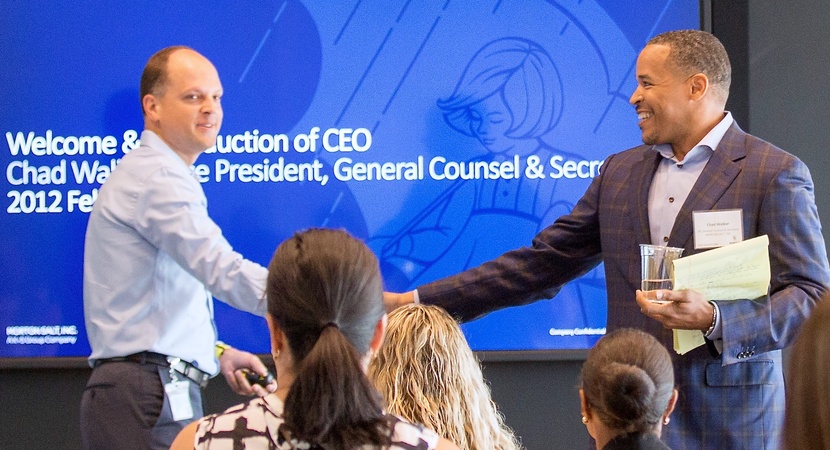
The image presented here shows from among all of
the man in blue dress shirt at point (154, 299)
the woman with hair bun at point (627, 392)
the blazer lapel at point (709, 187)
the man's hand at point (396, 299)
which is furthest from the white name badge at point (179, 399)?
the blazer lapel at point (709, 187)

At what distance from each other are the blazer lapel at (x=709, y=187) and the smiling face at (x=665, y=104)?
0.41 feet

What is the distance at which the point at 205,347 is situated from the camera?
2.76 metres

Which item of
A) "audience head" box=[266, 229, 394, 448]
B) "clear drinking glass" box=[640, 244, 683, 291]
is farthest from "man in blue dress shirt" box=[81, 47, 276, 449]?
"audience head" box=[266, 229, 394, 448]

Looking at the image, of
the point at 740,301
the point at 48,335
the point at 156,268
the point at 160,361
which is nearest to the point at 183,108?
the point at 156,268

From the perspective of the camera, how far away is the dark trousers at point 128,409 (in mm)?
2545

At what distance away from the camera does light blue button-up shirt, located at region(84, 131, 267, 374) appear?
2641 mm

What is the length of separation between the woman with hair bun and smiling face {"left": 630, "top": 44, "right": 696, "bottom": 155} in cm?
71

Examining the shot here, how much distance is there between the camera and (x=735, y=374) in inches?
95.3

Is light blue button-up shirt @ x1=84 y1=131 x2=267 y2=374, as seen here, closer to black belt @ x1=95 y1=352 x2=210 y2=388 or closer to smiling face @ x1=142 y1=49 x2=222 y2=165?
black belt @ x1=95 y1=352 x2=210 y2=388

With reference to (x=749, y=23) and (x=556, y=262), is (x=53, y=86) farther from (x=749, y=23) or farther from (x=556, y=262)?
(x=749, y=23)

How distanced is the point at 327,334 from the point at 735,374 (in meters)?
1.37

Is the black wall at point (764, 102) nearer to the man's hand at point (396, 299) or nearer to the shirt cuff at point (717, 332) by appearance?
the man's hand at point (396, 299)

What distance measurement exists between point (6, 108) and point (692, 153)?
2755 mm

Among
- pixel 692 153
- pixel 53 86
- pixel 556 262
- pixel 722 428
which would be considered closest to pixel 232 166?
pixel 53 86
